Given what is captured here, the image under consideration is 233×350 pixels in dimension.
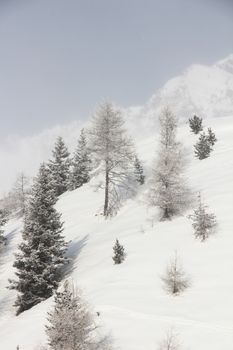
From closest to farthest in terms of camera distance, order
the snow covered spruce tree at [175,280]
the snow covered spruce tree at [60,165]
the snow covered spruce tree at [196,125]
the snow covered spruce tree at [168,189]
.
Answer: the snow covered spruce tree at [175,280], the snow covered spruce tree at [168,189], the snow covered spruce tree at [196,125], the snow covered spruce tree at [60,165]

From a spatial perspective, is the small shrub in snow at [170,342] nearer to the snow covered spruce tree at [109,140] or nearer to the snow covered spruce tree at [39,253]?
the snow covered spruce tree at [39,253]

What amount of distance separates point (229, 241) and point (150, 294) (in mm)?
5256

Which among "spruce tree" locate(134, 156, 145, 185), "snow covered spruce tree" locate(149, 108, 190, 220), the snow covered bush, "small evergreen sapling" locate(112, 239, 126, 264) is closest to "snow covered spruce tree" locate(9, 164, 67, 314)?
"small evergreen sapling" locate(112, 239, 126, 264)

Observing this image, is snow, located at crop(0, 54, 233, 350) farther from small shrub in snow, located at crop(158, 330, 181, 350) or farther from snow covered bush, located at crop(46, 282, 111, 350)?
snow covered bush, located at crop(46, 282, 111, 350)

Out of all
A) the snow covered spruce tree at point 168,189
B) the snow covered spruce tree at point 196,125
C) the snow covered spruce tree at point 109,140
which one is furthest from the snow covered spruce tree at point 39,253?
the snow covered spruce tree at point 196,125

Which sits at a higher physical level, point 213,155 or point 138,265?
point 213,155

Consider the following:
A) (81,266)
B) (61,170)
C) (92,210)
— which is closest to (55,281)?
(81,266)

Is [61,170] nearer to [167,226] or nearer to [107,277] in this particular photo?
[167,226]

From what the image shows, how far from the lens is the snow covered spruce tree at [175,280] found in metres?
17.7

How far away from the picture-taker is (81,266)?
83.0ft

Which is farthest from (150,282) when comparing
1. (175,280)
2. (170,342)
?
(170,342)

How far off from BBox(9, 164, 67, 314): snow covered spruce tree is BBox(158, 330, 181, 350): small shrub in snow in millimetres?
10405

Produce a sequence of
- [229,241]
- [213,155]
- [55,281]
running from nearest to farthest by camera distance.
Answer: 1. [229,241]
2. [55,281]
3. [213,155]

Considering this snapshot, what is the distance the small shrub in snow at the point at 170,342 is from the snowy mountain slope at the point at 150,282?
265 mm
